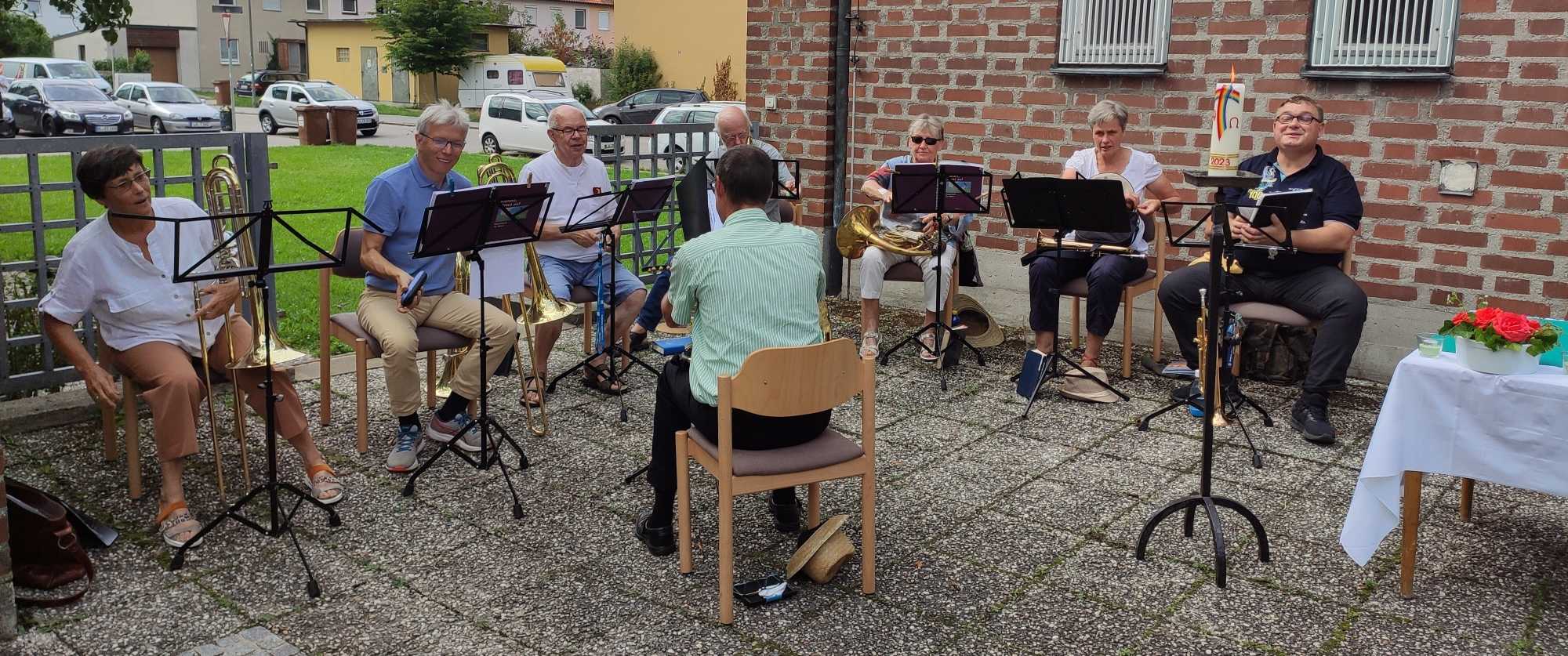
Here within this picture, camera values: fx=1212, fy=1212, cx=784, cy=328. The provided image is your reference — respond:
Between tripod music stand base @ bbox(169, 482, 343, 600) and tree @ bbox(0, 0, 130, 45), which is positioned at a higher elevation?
tree @ bbox(0, 0, 130, 45)

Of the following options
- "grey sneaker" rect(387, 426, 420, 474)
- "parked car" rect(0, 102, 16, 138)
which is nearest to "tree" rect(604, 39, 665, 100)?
"parked car" rect(0, 102, 16, 138)

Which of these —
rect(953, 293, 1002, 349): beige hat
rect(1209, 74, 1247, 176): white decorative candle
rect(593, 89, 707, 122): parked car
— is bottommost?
rect(953, 293, 1002, 349): beige hat

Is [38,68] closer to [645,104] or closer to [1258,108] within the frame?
[645,104]

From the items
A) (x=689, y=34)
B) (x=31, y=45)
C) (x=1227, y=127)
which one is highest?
(x=689, y=34)

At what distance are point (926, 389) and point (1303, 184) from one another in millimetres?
2080

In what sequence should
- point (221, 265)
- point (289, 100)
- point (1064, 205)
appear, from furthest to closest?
point (289, 100) → point (1064, 205) → point (221, 265)

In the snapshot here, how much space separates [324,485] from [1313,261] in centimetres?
458

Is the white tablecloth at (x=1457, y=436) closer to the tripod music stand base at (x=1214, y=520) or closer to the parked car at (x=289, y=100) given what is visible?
the tripod music stand base at (x=1214, y=520)

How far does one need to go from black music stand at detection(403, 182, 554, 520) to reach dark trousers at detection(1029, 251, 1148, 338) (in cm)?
269

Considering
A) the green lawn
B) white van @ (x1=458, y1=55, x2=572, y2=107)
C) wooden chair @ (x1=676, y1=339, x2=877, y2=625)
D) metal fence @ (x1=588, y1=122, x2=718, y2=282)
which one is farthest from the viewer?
white van @ (x1=458, y1=55, x2=572, y2=107)

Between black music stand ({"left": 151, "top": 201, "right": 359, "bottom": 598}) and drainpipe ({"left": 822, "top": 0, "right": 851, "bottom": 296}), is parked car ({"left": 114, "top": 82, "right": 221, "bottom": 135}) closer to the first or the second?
drainpipe ({"left": 822, "top": 0, "right": 851, "bottom": 296})

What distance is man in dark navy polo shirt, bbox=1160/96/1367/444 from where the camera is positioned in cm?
562

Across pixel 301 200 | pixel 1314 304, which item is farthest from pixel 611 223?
pixel 301 200

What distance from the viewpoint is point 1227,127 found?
3.18 meters
